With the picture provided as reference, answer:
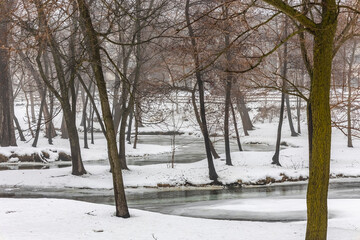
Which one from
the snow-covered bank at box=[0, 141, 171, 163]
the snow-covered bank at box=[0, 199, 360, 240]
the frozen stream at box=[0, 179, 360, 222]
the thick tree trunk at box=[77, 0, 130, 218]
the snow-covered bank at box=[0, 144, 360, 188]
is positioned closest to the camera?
the snow-covered bank at box=[0, 199, 360, 240]

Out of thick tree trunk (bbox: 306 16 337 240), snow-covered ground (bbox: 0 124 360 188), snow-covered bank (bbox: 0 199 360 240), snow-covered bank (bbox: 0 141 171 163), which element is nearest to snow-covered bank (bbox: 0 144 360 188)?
snow-covered ground (bbox: 0 124 360 188)

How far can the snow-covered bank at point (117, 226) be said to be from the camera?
10227 mm

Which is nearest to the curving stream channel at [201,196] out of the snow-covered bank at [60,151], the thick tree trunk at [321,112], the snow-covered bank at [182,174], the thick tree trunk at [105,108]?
the snow-covered bank at [182,174]

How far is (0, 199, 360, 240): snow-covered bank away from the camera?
33.6ft

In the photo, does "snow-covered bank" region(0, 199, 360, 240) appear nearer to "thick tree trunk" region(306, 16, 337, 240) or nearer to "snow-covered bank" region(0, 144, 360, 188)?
"thick tree trunk" region(306, 16, 337, 240)

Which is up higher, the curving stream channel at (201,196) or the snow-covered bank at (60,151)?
the snow-covered bank at (60,151)

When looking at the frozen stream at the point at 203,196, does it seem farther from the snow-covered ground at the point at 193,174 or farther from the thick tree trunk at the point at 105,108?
the thick tree trunk at the point at 105,108

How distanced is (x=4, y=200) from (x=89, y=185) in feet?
21.9

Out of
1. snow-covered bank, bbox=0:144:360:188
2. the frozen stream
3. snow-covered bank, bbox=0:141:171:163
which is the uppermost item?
snow-covered bank, bbox=0:141:171:163

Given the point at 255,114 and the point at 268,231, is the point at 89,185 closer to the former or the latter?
the point at 268,231

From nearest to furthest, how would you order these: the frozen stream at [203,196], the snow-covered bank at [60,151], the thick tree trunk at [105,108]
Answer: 1. the thick tree trunk at [105,108]
2. the frozen stream at [203,196]
3. the snow-covered bank at [60,151]

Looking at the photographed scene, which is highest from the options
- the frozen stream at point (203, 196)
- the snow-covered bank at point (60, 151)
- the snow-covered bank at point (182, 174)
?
the snow-covered bank at point (60, 151)

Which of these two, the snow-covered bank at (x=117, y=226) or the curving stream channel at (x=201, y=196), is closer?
the snow-covered bank at (x=117, y=226)

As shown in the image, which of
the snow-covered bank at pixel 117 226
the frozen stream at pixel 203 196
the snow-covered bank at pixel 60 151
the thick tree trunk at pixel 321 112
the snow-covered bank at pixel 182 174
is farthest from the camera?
the snow-covered bank at pixel 60 151
